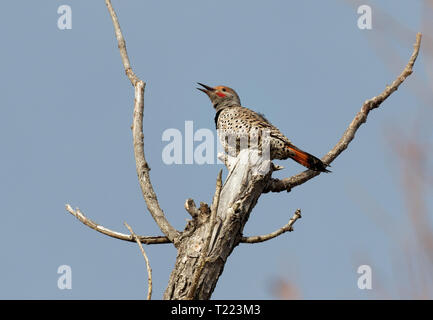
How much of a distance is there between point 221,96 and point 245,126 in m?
1.57

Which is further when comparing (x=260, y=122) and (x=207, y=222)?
(x=260, y=122)

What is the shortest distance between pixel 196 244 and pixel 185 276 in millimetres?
262

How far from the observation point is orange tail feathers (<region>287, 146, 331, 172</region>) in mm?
6258

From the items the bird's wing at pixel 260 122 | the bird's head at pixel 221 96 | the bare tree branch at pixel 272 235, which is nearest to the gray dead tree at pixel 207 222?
the bare tree branch at pixel 272 235

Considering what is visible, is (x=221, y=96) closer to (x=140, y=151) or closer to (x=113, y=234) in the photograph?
(x=140, y=151)

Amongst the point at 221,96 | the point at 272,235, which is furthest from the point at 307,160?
the point at 221,96

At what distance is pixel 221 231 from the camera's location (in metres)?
4.46

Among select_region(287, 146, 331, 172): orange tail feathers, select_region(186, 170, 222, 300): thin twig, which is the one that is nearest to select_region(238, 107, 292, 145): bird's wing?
select_region(287, 146, 331, 172): orange tail feathers

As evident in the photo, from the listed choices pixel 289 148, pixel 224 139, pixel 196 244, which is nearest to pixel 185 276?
pixel 196 244

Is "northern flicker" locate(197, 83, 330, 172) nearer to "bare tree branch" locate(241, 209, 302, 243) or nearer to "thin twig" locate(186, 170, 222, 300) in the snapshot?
"bare tree branch" locate(241, 209, 302, 243)

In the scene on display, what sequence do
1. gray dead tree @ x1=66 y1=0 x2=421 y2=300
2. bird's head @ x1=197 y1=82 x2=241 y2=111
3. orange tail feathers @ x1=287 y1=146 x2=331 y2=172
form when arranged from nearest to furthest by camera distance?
1. gray dead tree @ x1=66 y1=0 x2=421 y2=300
2. orange tail feathers @ x1=287 y1=146 x2=331 y2=172
3. bird's head @ x1=197 y1=82 x2=241 y2=111

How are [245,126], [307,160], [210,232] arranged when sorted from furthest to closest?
[245,126] < [307,160] < [210,232]

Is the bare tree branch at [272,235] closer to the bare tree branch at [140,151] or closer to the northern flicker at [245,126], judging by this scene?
the bare tree branch at [140,151]
